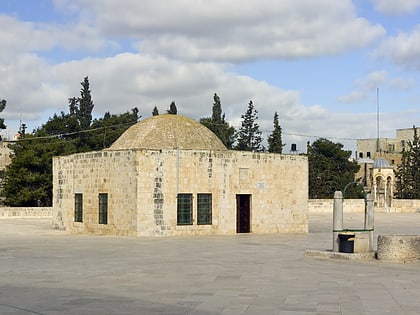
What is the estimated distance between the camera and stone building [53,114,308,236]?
904 inches

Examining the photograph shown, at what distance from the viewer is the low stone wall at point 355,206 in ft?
153

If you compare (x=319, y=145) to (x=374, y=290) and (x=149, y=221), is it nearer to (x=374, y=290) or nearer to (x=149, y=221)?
(x=149, y=221)

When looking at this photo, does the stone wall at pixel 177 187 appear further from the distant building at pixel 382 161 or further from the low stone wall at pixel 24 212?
the distant building at pixel 382 161

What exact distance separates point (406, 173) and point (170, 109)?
88.6ft

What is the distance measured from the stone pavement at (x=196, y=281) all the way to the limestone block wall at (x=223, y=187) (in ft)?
12.6

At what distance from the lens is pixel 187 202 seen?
2353 centimetres

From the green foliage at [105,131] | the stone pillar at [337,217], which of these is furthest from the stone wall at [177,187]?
the green foliage at [105,131]

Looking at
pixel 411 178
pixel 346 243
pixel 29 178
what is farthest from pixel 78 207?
pixel 411 178

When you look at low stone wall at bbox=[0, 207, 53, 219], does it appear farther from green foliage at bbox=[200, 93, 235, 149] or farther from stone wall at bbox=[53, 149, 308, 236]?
green foliage at bbox=[200, 93, 235, 149]

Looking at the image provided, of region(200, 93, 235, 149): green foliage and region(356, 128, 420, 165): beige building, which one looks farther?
region(356, 128, 420, 165): beige building

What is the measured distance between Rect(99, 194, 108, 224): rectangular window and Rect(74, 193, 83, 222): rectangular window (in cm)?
187

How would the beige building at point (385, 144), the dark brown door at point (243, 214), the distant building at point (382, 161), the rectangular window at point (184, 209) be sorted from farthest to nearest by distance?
the beige building at point (385, 144) → the distant building at point (382, 161) → the dark brown door at point (243, 214) → the rectangular window at point (184, 209)

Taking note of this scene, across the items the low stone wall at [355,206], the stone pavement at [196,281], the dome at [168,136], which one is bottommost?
the low stone wall at [355,206]

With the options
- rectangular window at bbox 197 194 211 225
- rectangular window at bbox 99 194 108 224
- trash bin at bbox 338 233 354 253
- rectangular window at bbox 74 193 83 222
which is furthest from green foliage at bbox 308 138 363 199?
trash bin at bbox 338 233 354 253
